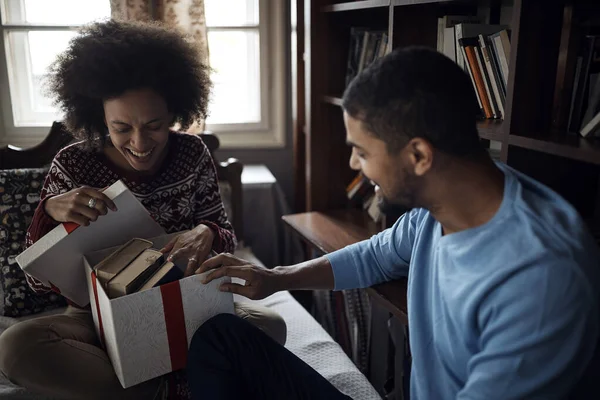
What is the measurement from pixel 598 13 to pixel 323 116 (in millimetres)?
1032

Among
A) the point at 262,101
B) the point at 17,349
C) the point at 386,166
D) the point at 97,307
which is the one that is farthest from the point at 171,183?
the point at 262,101

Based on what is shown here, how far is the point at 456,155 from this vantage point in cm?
93

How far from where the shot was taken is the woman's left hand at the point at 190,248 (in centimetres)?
→ 127

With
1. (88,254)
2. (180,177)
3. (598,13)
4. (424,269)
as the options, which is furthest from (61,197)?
(598,13)

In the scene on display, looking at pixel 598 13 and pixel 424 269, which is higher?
pixel 598 13

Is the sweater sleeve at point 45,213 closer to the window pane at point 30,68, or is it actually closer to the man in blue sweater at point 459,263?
the man in blue sweater at point 459,263

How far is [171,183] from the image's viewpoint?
1.58m

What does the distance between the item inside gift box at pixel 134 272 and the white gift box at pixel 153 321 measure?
0.03 m

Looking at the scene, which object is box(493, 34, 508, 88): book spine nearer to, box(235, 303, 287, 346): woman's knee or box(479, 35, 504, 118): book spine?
box(479, 35, 504, 118): book spine

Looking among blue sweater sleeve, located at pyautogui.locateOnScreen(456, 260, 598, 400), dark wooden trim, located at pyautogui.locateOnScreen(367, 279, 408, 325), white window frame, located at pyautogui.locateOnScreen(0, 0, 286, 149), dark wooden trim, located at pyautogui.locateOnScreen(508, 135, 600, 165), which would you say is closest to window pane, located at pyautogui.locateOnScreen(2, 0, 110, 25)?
white window frame, located at pyautogui.locateOnScreen(0, 0, 286, 149)

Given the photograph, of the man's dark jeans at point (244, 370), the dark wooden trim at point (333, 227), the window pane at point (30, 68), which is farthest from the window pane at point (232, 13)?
the man's dark jeans at point (244, 370)

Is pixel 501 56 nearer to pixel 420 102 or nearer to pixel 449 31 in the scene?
pixel 449 31

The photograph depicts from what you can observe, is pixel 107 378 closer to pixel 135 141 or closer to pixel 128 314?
pixel 128 314

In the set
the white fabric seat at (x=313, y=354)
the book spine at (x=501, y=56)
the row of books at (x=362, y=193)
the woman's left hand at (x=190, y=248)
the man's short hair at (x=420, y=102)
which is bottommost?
the white fabric seat at (x=313, y=354)
